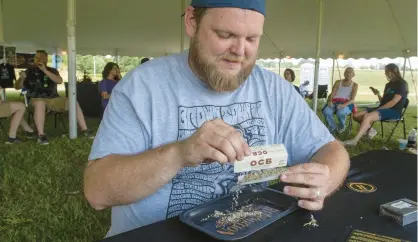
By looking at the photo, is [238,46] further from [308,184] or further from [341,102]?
[341,102]

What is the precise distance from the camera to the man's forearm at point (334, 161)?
1034 millimetres

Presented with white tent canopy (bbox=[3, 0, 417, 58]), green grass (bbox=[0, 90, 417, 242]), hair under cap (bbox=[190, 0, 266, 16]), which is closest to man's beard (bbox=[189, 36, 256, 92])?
hair under cap (bbox=[190, 0, 266, 16])

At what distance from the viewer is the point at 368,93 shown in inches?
625

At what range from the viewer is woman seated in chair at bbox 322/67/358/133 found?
6.11 metres

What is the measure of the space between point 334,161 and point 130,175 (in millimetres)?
628

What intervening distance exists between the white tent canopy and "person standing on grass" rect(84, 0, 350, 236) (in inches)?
218

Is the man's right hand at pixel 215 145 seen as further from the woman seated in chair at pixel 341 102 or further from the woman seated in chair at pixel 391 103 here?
the woman seated in chair at pixel 341 102

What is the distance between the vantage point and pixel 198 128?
93 centimetres

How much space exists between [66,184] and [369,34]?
7.68 metres

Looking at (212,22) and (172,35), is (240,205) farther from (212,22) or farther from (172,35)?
(172,35)

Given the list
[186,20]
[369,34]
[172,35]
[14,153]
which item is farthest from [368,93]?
[186,20]

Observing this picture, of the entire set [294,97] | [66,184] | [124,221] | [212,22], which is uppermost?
[212,22]

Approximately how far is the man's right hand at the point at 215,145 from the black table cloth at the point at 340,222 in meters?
0.18

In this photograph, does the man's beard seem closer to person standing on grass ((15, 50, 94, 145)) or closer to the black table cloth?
the black table cloth
